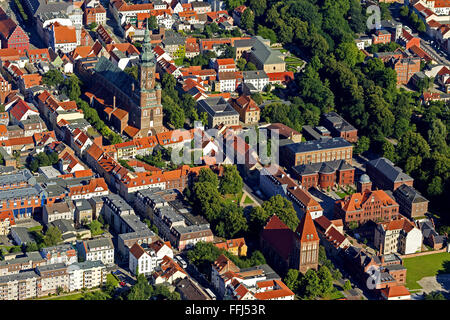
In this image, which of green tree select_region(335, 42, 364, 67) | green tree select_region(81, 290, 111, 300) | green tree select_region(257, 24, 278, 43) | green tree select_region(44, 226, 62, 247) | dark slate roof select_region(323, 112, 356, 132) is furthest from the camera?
green tree select_region(257, 24, 278, 43)

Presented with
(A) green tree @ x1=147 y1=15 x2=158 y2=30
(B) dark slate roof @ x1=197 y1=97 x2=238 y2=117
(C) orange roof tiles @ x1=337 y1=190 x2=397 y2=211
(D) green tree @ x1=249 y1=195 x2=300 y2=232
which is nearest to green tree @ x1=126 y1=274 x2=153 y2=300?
(D) green tree @ x1=249 y1=195 x2=300 y2=232

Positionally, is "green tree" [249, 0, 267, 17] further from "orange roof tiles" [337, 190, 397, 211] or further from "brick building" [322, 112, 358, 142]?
"orange roof tiles" [337, 190, 397, 211]

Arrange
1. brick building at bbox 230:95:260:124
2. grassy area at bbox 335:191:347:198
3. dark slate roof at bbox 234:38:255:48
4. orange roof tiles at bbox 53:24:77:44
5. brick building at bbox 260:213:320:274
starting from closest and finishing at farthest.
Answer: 1. brick building at bbox 260:213:320:274
2. grassy area at bbox 335:191:347:198
3. brick building at bbox 230:95:260:124
4. orange roof tiles at bbox 53:24:77:44
5. dark slate roof at bbox 234:38:255:48

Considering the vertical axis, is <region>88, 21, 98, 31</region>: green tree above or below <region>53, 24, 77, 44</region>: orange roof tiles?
below

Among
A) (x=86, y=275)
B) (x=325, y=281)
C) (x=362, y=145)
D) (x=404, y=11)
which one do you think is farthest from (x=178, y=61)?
(x=325, y=281)

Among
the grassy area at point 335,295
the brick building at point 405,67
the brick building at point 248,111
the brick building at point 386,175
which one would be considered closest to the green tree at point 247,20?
the brick building at point 405,67

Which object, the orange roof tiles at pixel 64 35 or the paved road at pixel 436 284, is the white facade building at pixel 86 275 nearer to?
the paved road at pixel 436 284
